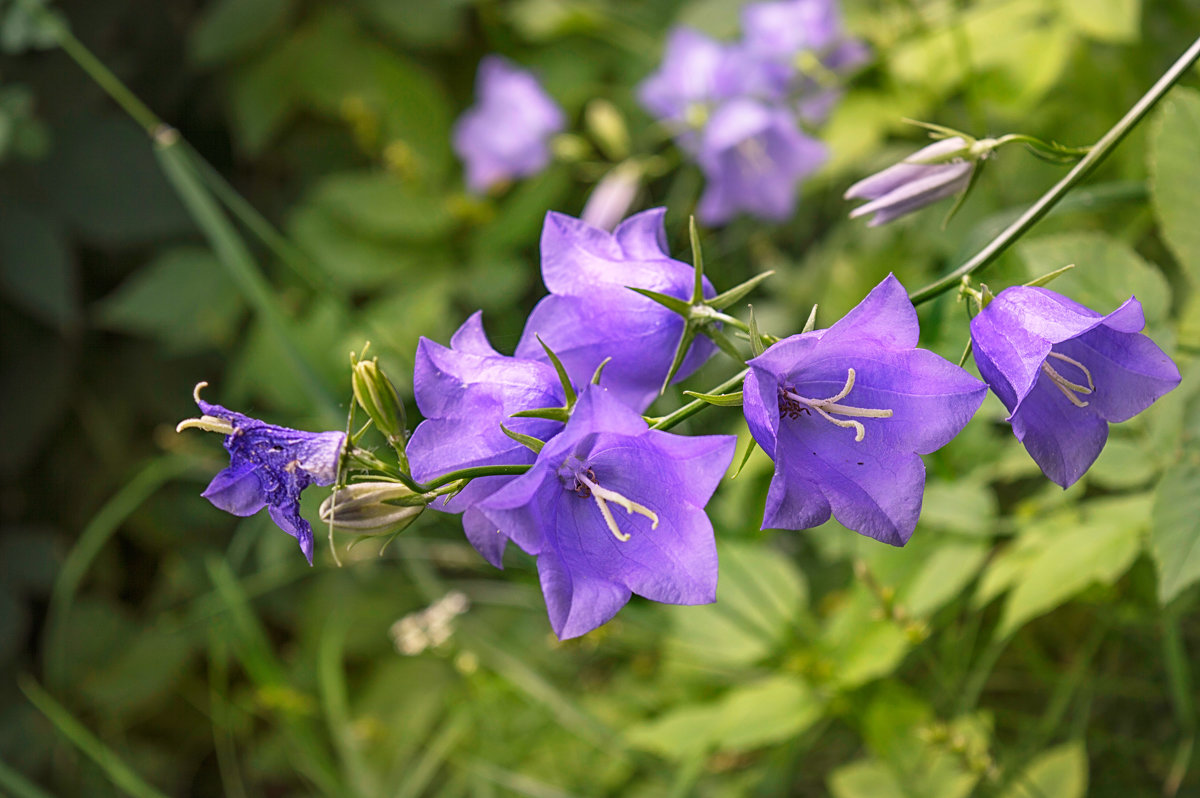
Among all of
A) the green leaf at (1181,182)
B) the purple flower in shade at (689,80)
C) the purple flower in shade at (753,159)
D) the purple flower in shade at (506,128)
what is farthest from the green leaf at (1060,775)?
the purple flower in shade at (506,128)

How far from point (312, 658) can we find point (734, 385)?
3.68ft

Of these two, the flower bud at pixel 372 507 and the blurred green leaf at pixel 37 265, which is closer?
the flower bud at pixel 372 507

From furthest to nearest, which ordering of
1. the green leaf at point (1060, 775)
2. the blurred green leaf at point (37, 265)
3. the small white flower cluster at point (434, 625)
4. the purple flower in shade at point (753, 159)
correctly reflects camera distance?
the blurred green leaf at point (37, 265)
the purple flower in shade at point (753, 159)
the small white flower cluster at point (434, 625)
the green leaf at point (1060, 775)

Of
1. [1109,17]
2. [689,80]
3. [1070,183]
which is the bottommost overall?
[689,80]

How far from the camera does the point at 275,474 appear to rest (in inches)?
18.1

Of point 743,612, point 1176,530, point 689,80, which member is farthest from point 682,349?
point 689,80

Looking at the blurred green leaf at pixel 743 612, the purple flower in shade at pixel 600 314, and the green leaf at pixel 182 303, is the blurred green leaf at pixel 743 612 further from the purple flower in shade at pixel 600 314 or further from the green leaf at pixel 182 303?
the green leaf at pixel 182 303

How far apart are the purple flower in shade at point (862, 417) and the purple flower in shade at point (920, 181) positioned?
15 centimetres

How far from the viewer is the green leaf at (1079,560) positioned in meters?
0.70

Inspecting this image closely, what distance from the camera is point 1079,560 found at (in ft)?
2.39

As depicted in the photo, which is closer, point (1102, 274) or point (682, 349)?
point (682, 349)

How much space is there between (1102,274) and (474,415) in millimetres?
508

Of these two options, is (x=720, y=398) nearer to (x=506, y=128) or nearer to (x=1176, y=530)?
(x=1176, y=530)

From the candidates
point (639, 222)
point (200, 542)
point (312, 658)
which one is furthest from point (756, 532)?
point (200, 542)
